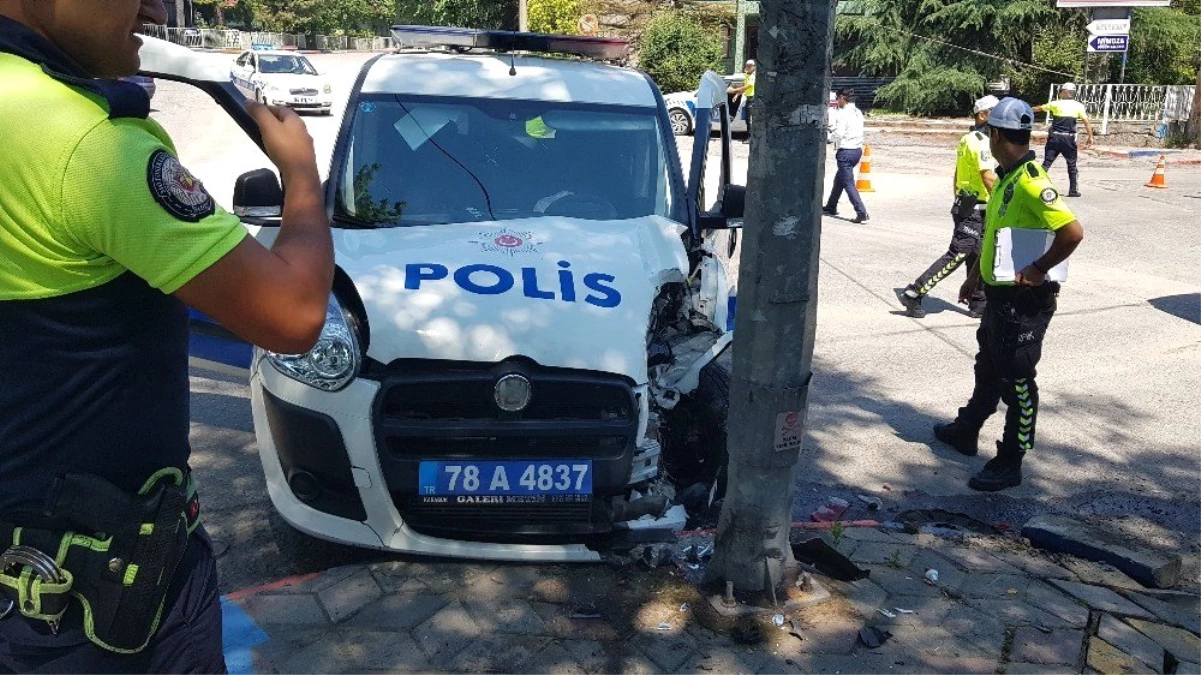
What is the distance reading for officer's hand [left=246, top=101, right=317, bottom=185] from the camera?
6.11 feet

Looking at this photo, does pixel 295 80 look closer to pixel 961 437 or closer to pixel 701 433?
pixel 961 437

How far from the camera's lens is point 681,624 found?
11.9ft

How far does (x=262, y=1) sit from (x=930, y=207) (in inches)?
2633

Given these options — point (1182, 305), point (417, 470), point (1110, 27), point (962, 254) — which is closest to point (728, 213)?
point (417, 470)

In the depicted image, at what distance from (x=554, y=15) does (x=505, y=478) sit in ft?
111

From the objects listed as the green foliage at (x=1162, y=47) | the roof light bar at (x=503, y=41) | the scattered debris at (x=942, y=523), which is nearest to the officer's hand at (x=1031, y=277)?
the scattered debris at (x=942, y=523)

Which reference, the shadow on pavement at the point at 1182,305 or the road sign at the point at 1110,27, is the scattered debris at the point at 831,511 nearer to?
the shadow on pavement at the point at 1182,305

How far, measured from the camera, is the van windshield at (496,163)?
4.86 meters

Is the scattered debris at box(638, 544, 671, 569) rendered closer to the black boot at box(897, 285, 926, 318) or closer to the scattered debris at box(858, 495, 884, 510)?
the scattered debris at box(858, 495, 884, 510)

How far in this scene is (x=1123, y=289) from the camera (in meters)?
10.1

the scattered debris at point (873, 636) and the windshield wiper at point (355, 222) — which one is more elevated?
the windshield wiper at point (355, 222)

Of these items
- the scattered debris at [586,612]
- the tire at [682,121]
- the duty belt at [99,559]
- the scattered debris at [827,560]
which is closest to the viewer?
the duty belt at [99,559]

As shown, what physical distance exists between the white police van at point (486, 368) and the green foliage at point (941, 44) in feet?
85.2

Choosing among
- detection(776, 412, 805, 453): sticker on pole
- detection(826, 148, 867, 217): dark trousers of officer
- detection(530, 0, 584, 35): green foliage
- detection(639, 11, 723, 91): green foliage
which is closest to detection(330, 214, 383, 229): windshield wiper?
detection(776, 412, 805, 453): sticker on pole
